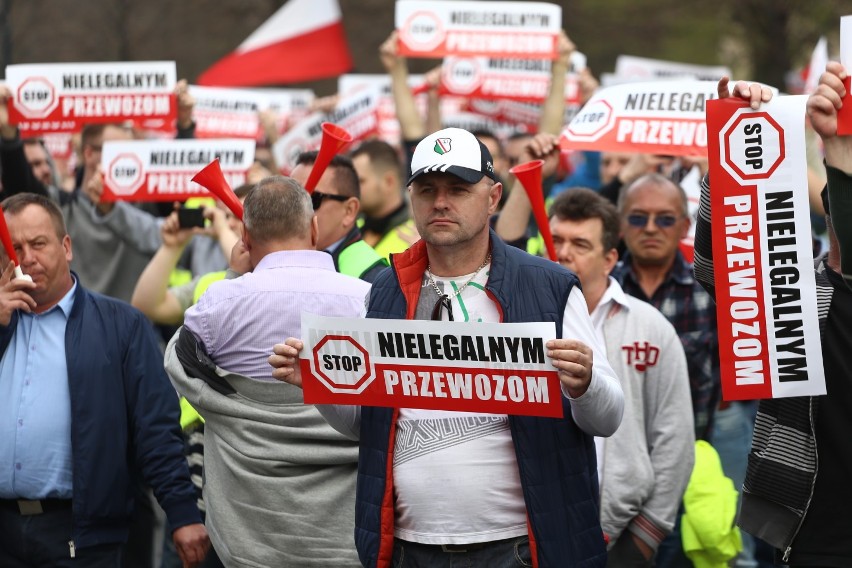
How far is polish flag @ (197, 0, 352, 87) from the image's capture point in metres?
11.8

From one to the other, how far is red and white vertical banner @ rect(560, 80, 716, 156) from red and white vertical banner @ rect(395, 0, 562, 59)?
2596 millimetres

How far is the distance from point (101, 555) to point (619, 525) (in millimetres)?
2052

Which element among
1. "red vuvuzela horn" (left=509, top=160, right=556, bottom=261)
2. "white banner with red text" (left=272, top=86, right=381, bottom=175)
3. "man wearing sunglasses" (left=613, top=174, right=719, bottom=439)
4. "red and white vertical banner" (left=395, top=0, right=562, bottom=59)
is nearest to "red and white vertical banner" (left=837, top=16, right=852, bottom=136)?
"red vuvuzela horn" (left=509, top=160, right=556, bottom=261)

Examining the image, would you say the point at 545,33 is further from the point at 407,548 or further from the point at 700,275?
the point at 407,548

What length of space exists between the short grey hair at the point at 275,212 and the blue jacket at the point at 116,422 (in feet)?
2.60

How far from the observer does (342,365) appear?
4039 mm

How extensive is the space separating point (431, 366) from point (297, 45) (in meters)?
8.40

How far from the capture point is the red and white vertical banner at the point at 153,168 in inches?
313

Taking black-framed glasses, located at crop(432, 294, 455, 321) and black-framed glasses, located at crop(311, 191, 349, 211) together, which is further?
black-framed glasses, located at crop(311, 191, 349, 211)

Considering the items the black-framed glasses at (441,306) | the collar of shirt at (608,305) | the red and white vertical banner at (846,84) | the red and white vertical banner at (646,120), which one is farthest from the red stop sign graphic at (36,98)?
the red and white vertical banner at (846,84)

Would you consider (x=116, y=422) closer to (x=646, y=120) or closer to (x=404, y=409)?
(x=404, y=409)

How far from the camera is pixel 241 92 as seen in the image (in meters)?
11.1

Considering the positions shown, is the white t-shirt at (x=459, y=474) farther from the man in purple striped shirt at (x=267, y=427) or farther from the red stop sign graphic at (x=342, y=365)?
the man in purple striped shirt at (x=267, y=427)

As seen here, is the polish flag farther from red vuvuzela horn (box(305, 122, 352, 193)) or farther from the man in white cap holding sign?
the man in white cap holding sign
